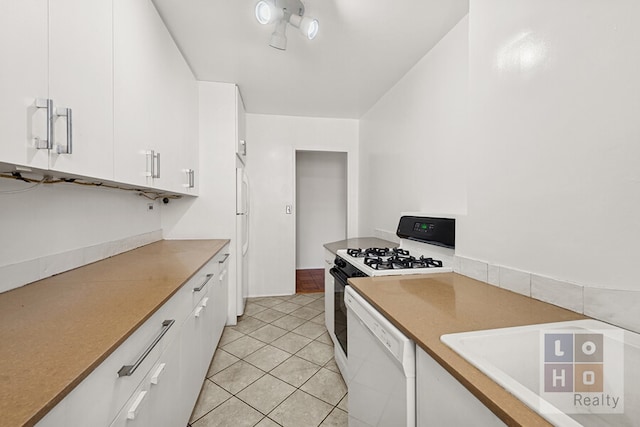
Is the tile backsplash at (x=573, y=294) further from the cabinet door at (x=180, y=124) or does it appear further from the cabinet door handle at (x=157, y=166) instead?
the cabinet door at (x=180, y=124)

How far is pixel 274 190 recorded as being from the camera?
3.57 m

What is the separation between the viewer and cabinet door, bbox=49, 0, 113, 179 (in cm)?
84

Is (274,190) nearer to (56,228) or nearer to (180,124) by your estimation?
(180,124)

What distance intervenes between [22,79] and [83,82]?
0.87 feet

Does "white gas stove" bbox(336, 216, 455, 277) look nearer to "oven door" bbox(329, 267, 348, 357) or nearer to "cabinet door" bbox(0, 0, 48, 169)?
"oven door" bbox(329, 267, 348, 357)

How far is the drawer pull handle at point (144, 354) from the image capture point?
726 mm

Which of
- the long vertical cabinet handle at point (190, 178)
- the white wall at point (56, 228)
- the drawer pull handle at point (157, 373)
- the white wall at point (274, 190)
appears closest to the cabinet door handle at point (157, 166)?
the white wall at point (56, 228)

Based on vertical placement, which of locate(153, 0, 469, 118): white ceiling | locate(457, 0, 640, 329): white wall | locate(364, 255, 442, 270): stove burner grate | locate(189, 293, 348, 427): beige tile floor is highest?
locate(153, 0, 469, 118): white ceiling

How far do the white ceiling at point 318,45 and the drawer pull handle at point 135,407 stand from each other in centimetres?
198

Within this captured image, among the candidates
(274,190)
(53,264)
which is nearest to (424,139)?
(274,190)

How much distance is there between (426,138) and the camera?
2125 millimetres

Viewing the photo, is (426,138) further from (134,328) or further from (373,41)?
(134,328)

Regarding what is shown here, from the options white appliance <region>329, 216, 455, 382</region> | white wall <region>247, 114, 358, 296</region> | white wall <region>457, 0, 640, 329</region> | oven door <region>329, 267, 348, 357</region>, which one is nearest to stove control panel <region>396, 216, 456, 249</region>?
white appliance <region>329, 216, 455, 382</region>

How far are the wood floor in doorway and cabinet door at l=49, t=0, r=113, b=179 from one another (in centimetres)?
309
